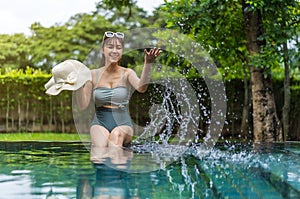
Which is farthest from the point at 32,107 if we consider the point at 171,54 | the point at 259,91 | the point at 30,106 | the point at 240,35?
the point at 259,91

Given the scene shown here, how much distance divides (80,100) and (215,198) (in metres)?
2.16

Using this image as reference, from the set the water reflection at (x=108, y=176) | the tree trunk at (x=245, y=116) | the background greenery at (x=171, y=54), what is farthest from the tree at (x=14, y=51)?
the water reflection at (x=108, y=176)

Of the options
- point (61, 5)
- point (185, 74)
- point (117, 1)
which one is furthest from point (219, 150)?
point (61, 5)

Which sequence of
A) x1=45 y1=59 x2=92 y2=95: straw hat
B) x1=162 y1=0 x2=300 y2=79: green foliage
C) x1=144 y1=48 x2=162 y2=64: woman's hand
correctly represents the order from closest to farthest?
1. x1=144 y1=48 x2=162 y2=64: woman's hand
2. x1=45 y1=59 x2=92 y2=95: straw hat
3. x1=162 y1=0 x2=300 y2=79: green foliage

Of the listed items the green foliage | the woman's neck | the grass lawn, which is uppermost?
the green foliage

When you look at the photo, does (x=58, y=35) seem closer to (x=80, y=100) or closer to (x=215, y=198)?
(x=80, y=100)

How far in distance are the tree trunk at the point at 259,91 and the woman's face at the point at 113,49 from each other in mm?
3498

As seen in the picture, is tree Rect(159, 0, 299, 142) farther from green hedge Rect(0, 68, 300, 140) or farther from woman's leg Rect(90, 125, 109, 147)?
woman's leg Rect(90, 125, 109, 147)

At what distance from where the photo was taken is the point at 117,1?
30.1ft

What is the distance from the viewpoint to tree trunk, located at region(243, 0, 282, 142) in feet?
24.5

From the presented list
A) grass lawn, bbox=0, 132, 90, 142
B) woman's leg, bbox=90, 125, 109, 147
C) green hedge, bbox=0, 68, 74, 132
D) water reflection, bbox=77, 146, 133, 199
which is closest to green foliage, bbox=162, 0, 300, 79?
woman's leg, bbox=90, 125, 109, 147

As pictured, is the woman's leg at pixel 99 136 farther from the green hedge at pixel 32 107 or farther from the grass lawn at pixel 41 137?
the green hedge at pixel 32 107

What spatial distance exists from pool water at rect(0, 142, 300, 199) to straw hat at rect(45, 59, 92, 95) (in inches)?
25.5

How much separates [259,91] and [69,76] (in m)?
4.04
